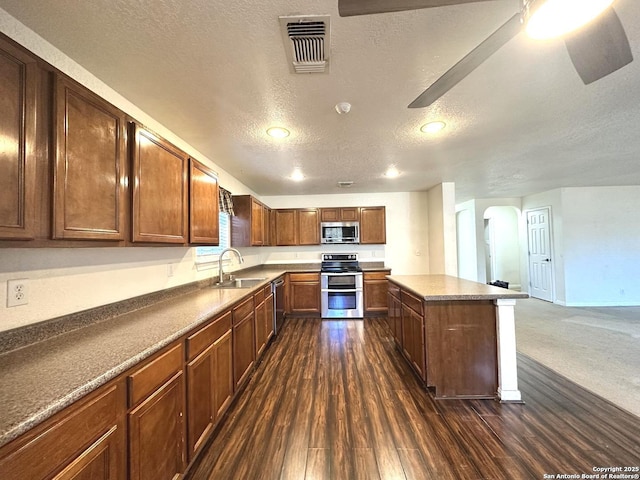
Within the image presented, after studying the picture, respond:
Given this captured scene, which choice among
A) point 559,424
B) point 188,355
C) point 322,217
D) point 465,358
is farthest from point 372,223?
point 188,355

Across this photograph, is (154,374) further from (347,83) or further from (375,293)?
(375,293)

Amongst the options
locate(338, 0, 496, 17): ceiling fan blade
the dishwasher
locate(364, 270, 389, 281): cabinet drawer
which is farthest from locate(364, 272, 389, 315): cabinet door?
locate(338, 0, 496, 17): ceiling fan blade

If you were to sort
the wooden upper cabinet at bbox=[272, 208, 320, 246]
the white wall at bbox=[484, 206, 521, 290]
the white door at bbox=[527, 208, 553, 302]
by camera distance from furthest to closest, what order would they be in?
the white wall at bbox=[484, 206, 521, 290] < the white door at bbox=[527, 208, 553, 302] < the wooden upper cabinet at bbox=[272, 208, 320, 246]

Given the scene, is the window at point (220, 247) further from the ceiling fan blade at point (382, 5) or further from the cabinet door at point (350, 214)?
the ceiling fan blade at point (382, 5)

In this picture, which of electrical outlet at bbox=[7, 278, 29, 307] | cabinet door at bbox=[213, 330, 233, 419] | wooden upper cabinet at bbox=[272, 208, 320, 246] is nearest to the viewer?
electrical outlet at bbox=[7, 278, 29, 307]

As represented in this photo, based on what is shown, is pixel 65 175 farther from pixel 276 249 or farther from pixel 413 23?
pixel 276 249

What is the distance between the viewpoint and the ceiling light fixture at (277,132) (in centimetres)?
230

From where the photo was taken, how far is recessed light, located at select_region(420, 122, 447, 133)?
7.45 ft

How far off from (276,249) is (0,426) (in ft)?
15.7

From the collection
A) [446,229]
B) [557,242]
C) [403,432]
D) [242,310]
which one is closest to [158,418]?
[242,310]

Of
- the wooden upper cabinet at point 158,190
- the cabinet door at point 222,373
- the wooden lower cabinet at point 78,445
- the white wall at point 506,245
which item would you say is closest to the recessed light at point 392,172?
the wooden upper cabinet at point 158,190

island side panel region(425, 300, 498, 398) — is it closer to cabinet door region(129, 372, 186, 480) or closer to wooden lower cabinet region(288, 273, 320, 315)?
cabinet door region(129, 372, 186, 480)

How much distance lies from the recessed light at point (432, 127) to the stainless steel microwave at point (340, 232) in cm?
271

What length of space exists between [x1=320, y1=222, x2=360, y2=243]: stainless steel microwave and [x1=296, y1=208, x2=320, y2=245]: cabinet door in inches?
4.1
